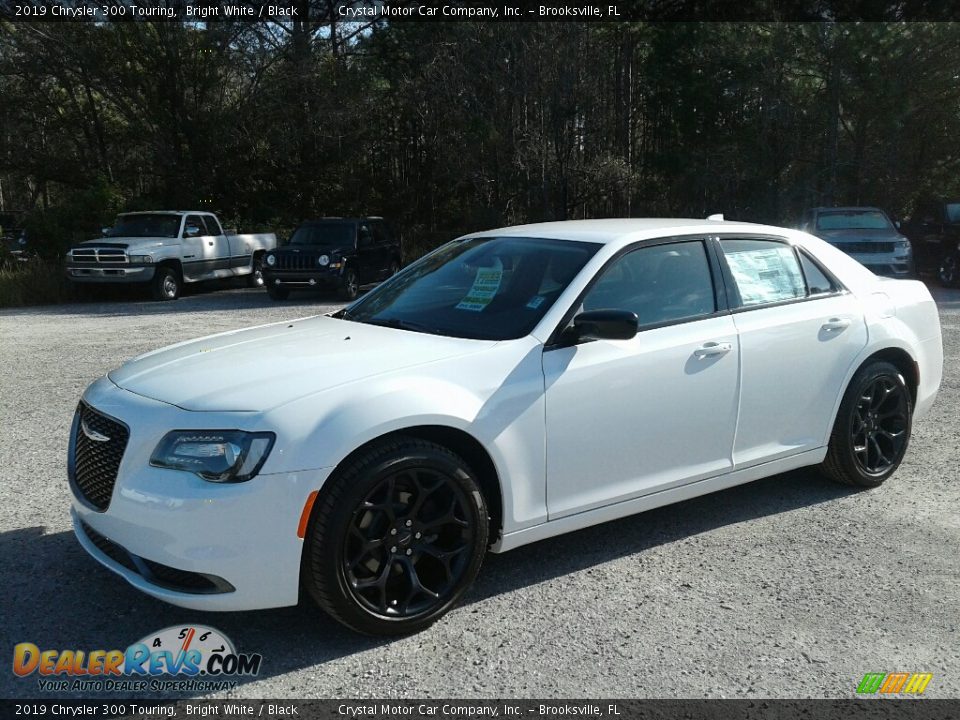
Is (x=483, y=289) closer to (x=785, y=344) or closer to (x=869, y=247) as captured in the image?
(x=785, y=344)

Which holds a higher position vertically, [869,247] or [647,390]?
[647,390]

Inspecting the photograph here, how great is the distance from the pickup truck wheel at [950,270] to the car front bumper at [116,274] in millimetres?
16260

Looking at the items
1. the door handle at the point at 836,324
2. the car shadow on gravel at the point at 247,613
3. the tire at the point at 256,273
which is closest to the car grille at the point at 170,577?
the car shadow on gravel at the point at 247,613

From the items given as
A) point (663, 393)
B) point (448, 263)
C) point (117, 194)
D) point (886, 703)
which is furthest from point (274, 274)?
point (886, 703)

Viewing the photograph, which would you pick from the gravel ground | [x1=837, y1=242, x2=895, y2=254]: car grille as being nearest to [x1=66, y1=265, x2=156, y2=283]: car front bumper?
the gravel ground

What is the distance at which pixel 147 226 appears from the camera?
19.1 metres

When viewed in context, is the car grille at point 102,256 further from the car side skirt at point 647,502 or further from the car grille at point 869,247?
the car side skirt at point 647,502

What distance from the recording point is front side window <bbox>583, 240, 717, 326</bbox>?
4.29 meters

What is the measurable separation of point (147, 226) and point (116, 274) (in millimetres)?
1686

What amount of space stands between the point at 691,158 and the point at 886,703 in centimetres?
2399

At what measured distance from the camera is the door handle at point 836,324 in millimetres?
4914

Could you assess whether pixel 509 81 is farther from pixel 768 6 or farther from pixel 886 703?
pixel 886 703

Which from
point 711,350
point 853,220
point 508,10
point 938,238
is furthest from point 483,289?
point 508,10

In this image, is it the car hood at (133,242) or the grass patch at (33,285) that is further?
the car hood at (133,242)
